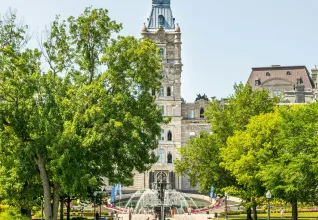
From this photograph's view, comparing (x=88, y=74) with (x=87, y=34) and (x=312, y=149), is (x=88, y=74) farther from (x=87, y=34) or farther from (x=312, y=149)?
(x=312, y=149)

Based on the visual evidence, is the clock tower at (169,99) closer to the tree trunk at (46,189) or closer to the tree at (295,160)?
the tree at (295,160)

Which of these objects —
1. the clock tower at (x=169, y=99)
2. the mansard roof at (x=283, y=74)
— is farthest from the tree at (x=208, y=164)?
the mansard roof at (x=283, y=74)

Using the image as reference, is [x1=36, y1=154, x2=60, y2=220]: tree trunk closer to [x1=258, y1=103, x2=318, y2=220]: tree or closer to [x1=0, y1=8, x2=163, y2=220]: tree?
[x1=0, y1=8, x2=163, y2=220]: tree

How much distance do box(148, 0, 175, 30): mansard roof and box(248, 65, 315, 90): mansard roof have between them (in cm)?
1766

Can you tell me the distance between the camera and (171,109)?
90.8 meters

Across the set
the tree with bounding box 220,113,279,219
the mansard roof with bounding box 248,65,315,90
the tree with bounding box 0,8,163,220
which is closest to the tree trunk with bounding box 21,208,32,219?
the tree with bounding box 0,8,163,220

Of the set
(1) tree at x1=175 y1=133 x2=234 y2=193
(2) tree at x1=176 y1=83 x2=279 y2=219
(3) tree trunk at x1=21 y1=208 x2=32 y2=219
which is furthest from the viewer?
(1) tree at x1=175 y1=133 x2=234 y2=193

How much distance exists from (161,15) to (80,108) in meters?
64.9

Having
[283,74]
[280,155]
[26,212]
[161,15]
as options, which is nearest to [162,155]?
A: [161,15]

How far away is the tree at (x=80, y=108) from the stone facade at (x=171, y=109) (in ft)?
178

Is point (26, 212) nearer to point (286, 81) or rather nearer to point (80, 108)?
point (80, 108)

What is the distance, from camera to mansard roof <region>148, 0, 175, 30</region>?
9438 cm

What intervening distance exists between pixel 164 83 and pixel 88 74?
5614 cm

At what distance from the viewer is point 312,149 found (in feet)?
119
